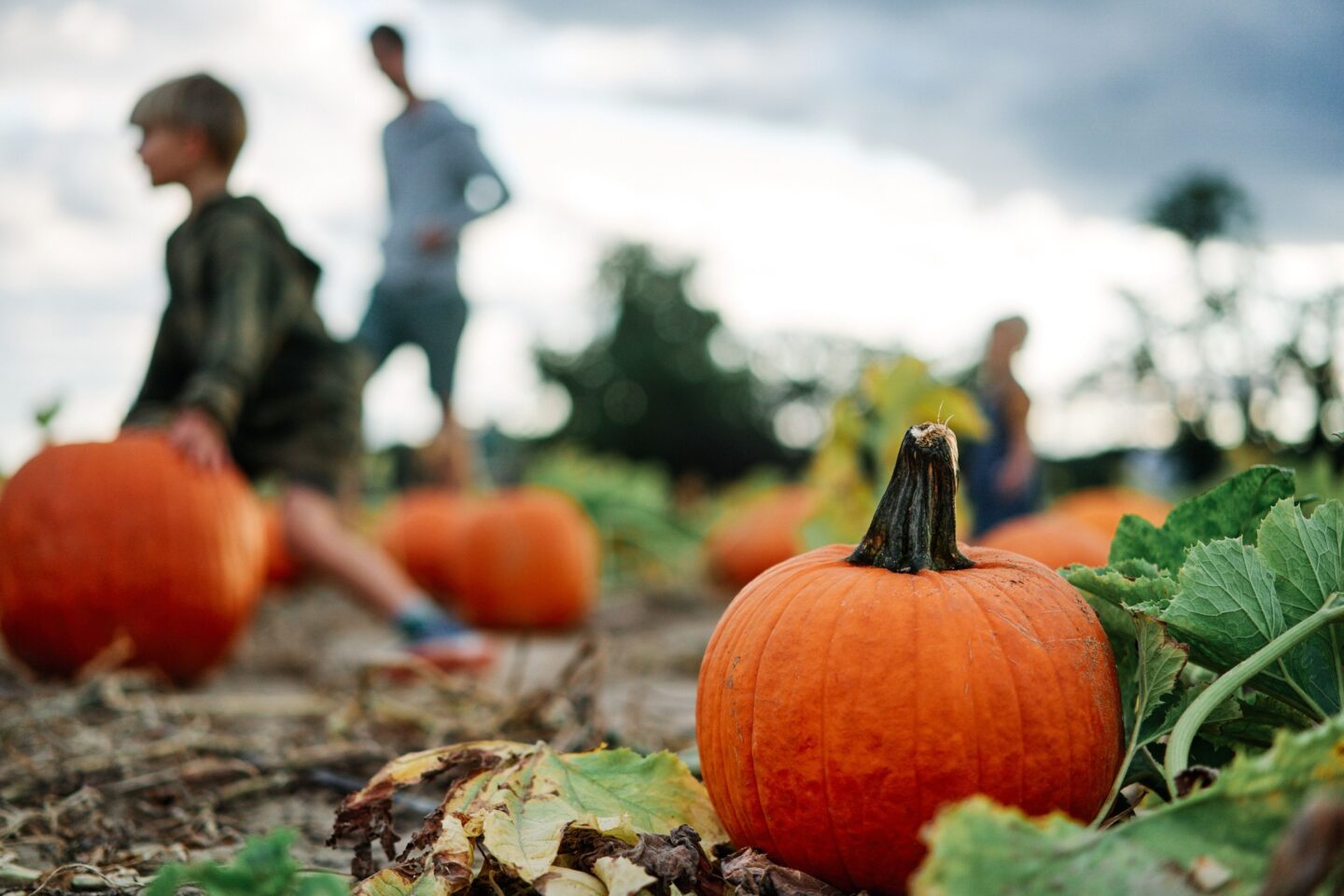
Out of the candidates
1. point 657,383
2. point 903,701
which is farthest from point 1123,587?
point 657,383

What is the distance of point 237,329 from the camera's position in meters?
3.77

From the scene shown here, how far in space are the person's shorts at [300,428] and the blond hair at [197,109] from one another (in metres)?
0.93

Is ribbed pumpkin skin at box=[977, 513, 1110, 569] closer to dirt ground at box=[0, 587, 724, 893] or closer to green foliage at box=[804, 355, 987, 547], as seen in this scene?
green foliage at box=[804, 355, 987, 547]

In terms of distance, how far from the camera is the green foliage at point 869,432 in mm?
4191

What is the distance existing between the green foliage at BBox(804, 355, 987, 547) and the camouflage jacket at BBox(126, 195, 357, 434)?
2027 millimetres

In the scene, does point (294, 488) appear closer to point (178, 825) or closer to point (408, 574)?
point (178, 825)

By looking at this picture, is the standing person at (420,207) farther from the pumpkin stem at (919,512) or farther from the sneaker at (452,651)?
the pumpkin stem at (919,512)

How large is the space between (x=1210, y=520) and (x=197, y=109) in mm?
3646

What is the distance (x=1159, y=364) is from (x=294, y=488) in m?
4.79

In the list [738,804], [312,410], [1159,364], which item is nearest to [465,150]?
[312,410]

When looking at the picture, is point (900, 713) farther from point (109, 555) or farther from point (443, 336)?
point (443, 336)

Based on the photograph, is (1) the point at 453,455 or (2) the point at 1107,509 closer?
(2) the point at 1107,509

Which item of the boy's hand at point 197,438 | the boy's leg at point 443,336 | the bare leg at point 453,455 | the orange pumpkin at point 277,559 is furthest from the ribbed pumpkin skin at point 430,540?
the boy's hand at point 197,438

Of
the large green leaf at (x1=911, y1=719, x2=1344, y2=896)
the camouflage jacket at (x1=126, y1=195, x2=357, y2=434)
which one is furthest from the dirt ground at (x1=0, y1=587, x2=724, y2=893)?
the large green leaf at (x1=911, y1=719, x2=1344, y2=896)
